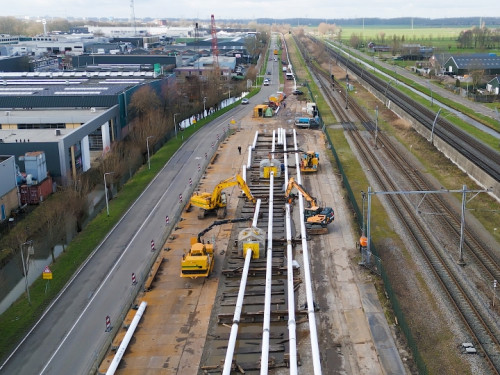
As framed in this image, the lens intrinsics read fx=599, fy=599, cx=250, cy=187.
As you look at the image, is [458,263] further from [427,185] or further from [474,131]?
[474,131]

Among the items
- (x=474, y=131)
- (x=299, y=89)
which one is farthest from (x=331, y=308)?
(x=299, y=89)

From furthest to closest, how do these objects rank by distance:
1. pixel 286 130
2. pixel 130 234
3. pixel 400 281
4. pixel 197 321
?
pixel 286 130, pixel 130 234, pixel 400 281, pixel 197 321

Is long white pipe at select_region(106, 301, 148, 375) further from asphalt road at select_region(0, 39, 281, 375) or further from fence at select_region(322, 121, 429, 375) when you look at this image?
fence at select_region(322, 121, 429, 375)

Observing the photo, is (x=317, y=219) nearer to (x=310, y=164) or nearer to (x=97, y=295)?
(x=97, y=295)

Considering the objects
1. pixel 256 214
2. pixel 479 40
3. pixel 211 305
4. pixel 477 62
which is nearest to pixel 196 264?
pixel 211 305

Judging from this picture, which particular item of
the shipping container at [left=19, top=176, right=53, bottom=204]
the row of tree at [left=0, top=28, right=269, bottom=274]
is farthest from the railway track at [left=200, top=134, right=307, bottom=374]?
the shipping container at [left=19, top=176, right=53, bottom=204]
